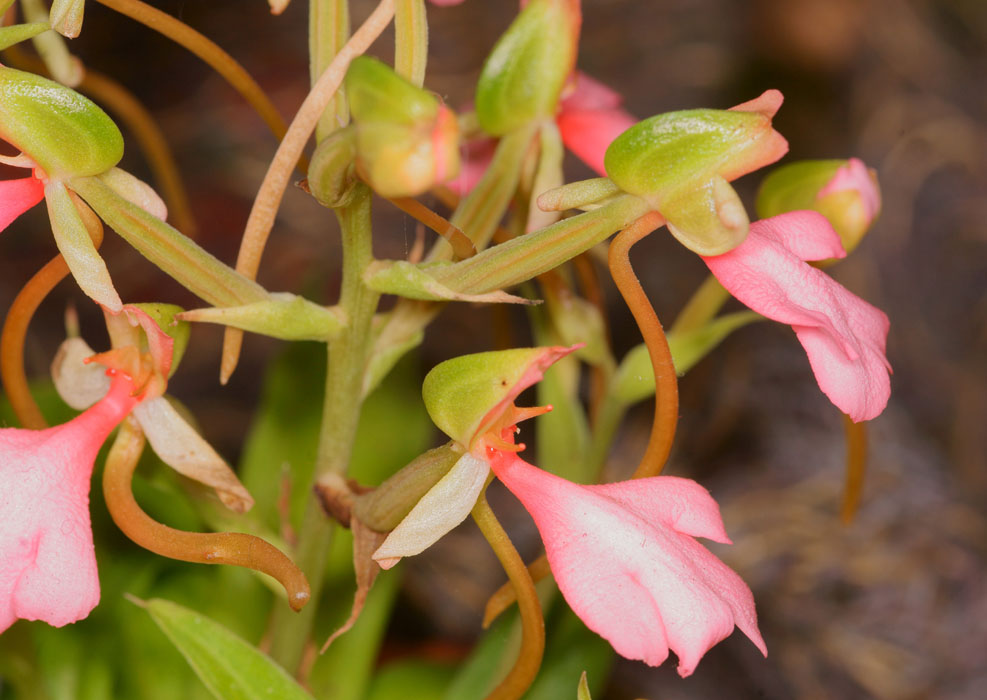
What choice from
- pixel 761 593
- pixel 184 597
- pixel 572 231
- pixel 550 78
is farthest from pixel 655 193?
pixel 761 593

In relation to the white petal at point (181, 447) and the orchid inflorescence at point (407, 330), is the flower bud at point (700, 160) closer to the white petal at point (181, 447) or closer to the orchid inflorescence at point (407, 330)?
the orchid inflorescence at point (407, 330)

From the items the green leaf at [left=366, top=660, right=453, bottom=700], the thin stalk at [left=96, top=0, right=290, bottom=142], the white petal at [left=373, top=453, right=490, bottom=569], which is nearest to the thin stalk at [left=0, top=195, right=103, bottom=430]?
the thin stalk at [left=96, top=0, right=290, bottom=142]

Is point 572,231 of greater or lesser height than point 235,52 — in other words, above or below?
above

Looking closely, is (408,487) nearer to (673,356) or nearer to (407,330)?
(407,330)

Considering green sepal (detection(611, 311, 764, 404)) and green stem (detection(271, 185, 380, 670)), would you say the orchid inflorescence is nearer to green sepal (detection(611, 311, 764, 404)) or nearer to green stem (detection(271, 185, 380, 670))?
green stem (detection(271, 185, 380, 670))

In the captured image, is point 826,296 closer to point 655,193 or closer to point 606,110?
point 655,193

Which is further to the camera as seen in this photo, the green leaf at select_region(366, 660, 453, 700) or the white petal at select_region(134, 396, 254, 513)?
the green leaf at select_region(366, 660, 453, 700)

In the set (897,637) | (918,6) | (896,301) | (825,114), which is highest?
(918,6)
